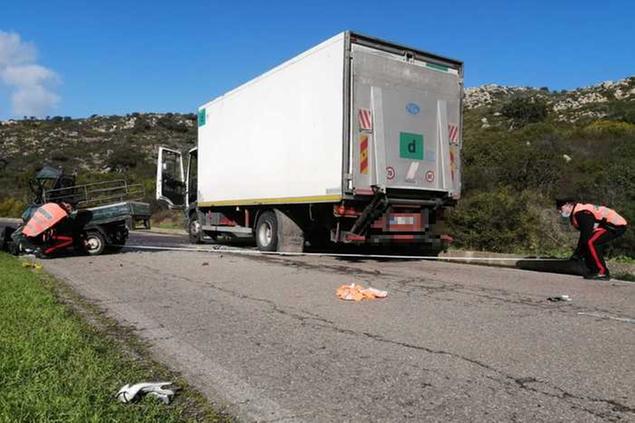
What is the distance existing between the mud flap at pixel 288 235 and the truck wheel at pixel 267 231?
211 mm

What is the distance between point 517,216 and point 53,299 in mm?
9513

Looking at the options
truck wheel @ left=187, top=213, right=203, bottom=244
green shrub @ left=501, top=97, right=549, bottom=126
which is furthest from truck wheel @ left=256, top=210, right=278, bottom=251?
green shrub @ left=501, top=97, right=549, bottom=126

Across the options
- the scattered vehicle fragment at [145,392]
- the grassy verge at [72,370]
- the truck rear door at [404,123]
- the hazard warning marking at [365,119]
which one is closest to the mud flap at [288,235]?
the truck rear door at [404,123]

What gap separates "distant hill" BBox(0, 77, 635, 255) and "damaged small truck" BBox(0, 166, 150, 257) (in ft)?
25.2

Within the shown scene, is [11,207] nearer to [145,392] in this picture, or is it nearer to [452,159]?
[452,159]

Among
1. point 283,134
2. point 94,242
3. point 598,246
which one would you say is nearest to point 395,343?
point 598,246

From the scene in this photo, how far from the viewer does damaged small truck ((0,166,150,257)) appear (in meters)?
12.5

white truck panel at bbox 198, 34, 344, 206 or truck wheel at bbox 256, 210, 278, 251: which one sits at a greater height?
white truck panel at bbox 198, 34, 344, 206

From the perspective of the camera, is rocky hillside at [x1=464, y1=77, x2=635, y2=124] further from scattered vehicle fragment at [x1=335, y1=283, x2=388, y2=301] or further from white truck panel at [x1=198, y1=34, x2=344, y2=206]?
scattered vehicle fragment at [x1=335, y1=283, x2=388, y2=301]

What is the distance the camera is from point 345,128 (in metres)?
10.4

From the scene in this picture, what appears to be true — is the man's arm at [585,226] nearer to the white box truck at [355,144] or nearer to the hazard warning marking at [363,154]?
the white box truck at [355,144]

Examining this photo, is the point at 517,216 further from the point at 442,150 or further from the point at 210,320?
the point at 210,320

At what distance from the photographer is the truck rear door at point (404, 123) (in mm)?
10625

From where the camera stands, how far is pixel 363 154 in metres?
10.7
